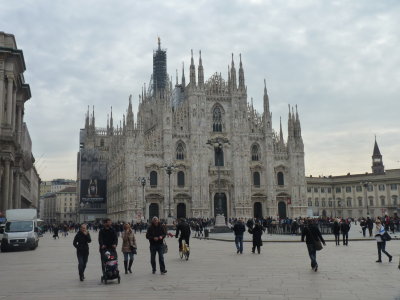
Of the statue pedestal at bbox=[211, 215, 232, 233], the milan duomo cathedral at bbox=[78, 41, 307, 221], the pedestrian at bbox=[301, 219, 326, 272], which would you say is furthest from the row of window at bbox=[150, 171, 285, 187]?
the pedestrian at bbox=[301, 219, 326, 272]

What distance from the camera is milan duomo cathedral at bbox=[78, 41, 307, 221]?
57.7 metres

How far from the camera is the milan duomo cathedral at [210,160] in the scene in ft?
189

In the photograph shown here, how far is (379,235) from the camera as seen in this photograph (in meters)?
14.0

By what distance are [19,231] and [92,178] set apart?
4887 centimetres

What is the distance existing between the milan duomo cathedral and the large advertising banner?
15.8 feet

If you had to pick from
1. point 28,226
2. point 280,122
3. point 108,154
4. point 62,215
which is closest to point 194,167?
point 280,122

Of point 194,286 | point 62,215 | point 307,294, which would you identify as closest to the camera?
point 307,294

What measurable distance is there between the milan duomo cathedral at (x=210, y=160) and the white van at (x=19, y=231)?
30.8 m

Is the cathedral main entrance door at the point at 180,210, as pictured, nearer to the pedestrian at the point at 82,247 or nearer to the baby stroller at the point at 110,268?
the pedestrian at the point at 82,247

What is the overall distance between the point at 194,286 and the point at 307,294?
2441 millimetres

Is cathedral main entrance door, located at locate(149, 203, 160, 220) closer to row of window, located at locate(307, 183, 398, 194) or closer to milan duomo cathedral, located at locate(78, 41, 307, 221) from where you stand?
milan duomo cathedral, located at locate(78, 41, 307, 221)

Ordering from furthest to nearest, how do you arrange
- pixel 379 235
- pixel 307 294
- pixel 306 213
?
pixel 306 213 → pixel 379 235 → pixel 307 294

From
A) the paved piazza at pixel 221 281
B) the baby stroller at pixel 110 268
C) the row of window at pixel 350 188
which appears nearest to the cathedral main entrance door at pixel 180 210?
the row of window at pixel 350 188

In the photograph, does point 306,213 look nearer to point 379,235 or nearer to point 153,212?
point 153,212
